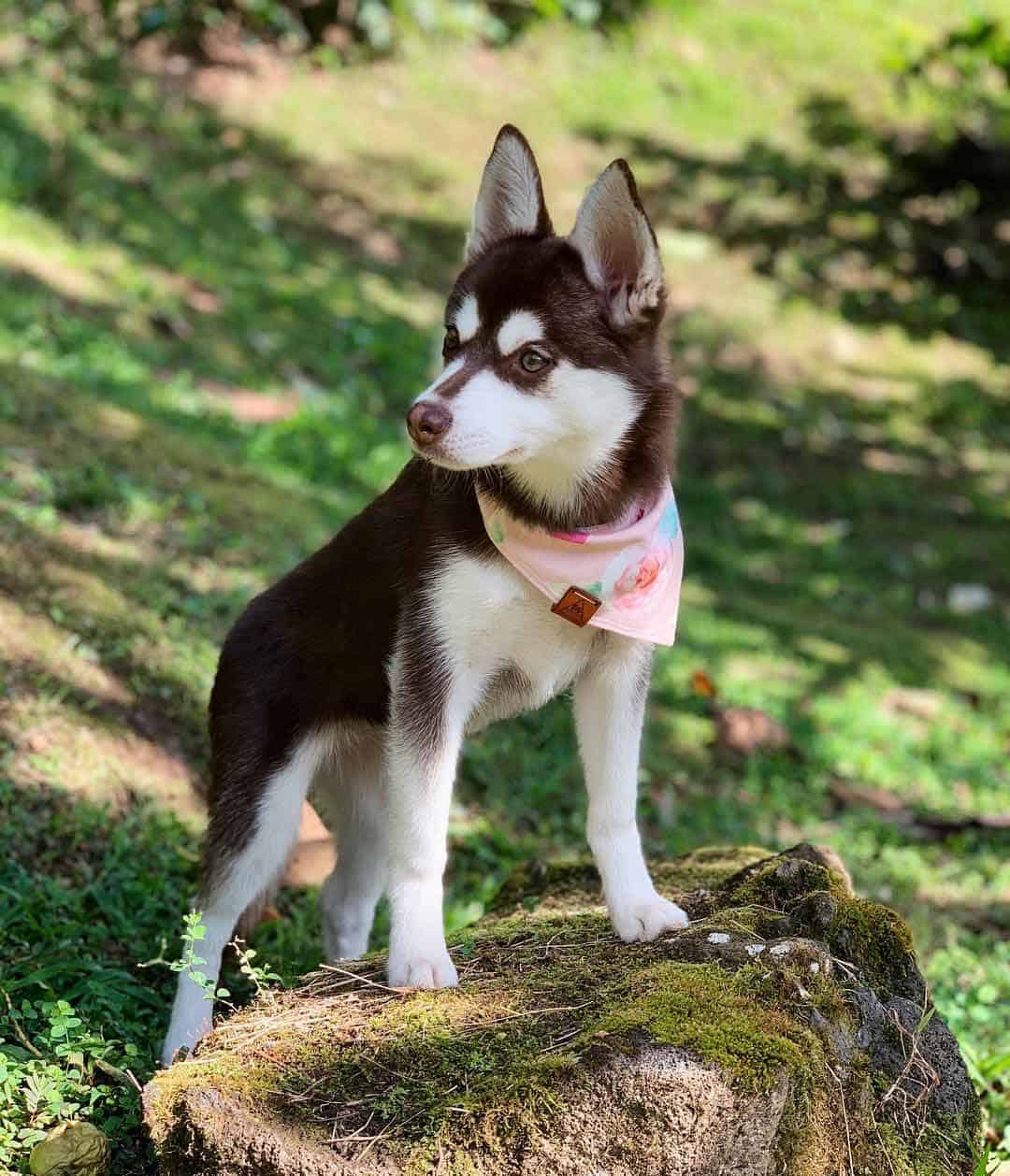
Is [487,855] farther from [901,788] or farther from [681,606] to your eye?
[681,606]

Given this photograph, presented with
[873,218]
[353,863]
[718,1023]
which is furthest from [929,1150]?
[873,218]

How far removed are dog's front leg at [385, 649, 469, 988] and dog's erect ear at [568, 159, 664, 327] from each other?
98 centimetres

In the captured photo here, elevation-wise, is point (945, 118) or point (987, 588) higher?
point (945, 118)

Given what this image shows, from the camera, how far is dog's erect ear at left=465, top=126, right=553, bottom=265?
11.2 feet

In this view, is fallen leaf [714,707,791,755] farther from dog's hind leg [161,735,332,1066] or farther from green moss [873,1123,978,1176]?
green moss [873,1123,978,1176]

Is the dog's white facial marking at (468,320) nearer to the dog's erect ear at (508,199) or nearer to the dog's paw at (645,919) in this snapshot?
the dog's erect ear at (508,199)

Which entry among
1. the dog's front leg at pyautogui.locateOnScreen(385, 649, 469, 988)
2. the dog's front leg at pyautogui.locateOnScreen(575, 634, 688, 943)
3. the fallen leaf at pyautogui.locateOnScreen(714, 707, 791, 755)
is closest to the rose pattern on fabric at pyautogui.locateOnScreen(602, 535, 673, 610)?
the dog's front leg at pyautogui.locateOnScreen(575, 634, 688, 943)

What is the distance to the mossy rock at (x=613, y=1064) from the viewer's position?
2541 mm

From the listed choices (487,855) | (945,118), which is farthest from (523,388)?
(945,118)

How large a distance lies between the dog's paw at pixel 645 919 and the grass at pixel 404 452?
1.17 metres

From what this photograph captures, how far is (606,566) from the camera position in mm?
3318

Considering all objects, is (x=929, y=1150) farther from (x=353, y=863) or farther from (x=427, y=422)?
(x=427, y=422)

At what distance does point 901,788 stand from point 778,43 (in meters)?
10.1

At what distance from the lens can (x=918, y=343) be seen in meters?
11.9
